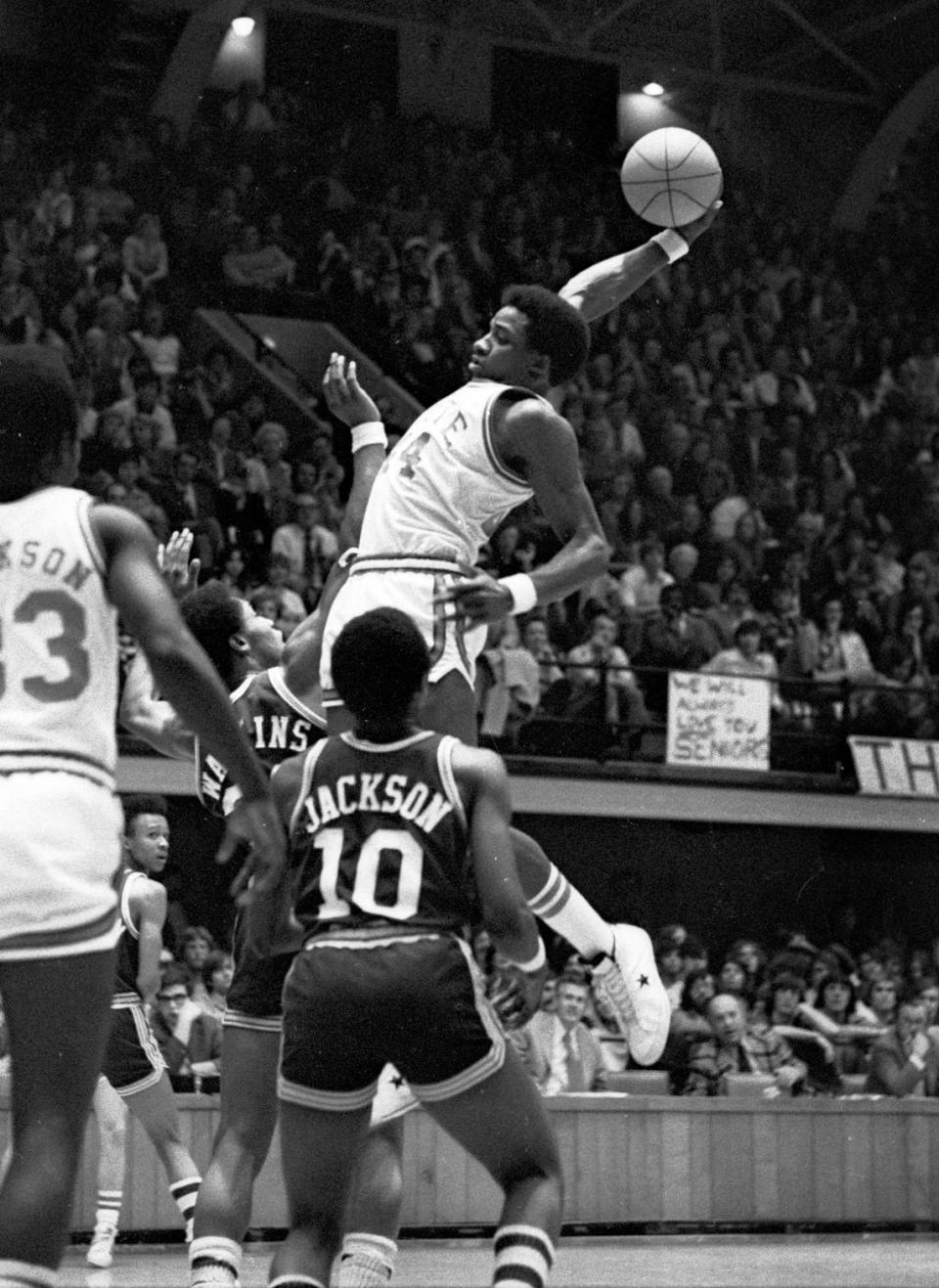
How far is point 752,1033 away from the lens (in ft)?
41.1

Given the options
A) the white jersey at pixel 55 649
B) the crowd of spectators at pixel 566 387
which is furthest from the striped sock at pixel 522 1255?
the crowd of spectators at pixel 566 387

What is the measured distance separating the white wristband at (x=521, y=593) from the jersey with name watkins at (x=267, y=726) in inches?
34.2

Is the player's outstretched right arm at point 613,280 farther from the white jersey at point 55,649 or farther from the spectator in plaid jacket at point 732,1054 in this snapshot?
the spectator in plaid jacket at point 732,1054

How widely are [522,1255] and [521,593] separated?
160 cm

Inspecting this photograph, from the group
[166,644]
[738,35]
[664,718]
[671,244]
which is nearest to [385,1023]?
[166,644]

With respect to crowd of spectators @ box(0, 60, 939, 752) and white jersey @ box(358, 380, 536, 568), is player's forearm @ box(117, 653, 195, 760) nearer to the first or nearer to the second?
white jersey @ box(358, 380, 536, 568)

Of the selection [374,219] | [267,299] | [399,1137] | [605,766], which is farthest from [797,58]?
[399,1137]

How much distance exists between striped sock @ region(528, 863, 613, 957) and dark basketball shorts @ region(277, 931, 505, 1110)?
1.32 meters

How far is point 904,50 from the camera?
2269cm

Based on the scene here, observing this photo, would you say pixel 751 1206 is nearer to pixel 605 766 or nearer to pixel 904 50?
pixel 605 766

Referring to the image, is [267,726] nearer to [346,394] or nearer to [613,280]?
[346,394]

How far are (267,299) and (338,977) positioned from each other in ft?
50.4

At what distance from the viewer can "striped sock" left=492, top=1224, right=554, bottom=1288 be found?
415 centimetres

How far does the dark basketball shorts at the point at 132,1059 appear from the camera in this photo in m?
8.09
